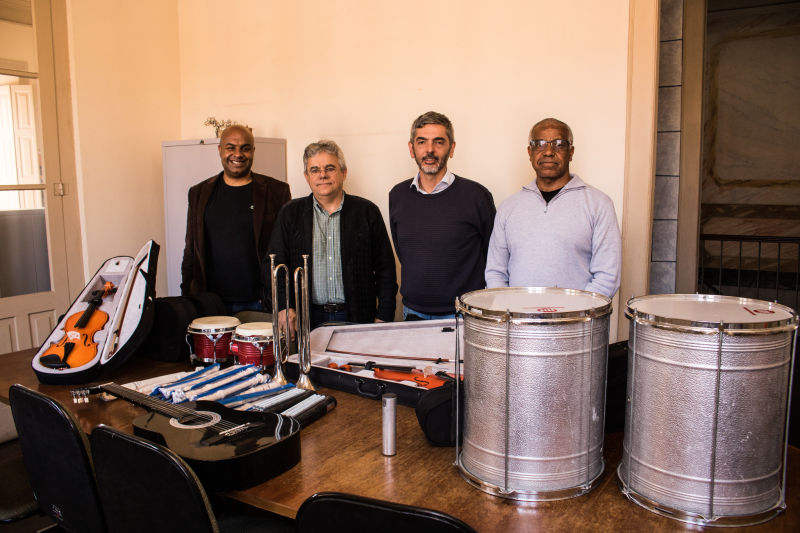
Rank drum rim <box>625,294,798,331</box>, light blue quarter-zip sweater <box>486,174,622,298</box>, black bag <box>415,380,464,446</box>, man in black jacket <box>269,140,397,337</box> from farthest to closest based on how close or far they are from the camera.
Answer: man in black jacket <box>269,140,397,337</box>, light blue quarter-zip sweater <box>486,174,622,298</box>, black bag <box>415,380,464,446</box>, drum rim <box>625,294,798,331</box>

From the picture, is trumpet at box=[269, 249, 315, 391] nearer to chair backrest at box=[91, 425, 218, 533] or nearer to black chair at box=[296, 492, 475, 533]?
chair backrest at box=[91, 425, 218, 533]

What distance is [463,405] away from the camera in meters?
1.51

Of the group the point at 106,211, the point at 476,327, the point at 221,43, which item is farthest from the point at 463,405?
the point at 221,43

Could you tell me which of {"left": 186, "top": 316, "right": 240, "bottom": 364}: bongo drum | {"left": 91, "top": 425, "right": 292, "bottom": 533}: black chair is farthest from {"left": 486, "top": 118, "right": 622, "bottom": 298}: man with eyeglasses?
{"left": 91, "top": 425, "right": 292, "bottom": 533}: black chair

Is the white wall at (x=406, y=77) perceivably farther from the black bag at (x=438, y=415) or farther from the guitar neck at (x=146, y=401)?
the guitar neck at (x=146, y=401)

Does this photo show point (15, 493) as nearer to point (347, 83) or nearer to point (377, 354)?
point (377, 354)

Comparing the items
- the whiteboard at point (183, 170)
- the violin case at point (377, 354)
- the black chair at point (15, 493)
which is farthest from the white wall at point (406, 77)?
the black chair at point (15, 493)

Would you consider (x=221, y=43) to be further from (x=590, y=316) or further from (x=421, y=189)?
(x=590, y=316)

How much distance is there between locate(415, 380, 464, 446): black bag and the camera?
1588mm

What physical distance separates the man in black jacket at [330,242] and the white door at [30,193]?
1.91 metres

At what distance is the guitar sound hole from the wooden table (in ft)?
0.73

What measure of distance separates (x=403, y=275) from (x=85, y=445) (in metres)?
1.88

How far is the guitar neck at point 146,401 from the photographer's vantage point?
1.75 metres

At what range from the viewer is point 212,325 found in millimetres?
2383
